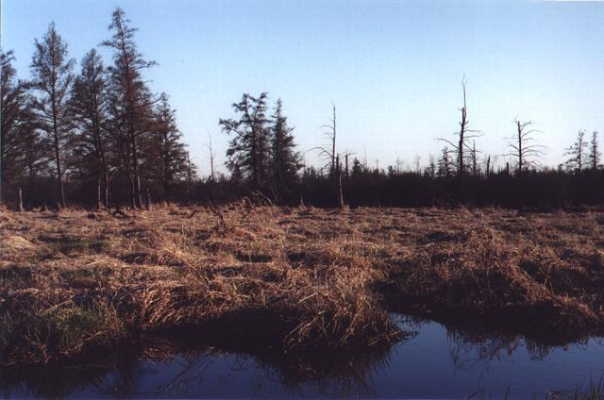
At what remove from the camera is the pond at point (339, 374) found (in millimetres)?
3705

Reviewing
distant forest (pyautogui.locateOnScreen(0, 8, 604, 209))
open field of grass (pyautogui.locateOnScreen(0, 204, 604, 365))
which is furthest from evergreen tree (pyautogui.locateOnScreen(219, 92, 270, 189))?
open field of grass (pyautogui.locateOnScreen(0, 204, 604, 365))

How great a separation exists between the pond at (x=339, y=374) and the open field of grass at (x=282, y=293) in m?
0.24

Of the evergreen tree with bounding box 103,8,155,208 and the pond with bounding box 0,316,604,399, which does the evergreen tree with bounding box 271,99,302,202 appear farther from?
the pond with bounding box 0,316,604,399

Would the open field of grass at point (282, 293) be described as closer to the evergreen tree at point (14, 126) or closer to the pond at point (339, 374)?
the pond at point (339, 374)

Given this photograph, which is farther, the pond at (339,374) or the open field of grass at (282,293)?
the open field of grass at (282,293)

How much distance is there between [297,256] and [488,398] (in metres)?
4.14

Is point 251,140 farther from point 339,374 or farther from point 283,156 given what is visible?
point 339,374

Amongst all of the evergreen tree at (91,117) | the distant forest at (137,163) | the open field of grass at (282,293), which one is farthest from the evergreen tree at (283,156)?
the open field of grass at (282,293)

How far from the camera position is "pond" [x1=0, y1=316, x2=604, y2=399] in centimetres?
371

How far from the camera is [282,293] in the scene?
4.97 metres

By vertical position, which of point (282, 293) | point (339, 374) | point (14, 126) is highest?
point (14, 126)

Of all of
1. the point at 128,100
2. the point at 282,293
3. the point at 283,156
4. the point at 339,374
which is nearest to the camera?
the point at 339,374

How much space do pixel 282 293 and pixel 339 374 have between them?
1348 mm

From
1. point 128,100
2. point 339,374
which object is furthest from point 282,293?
point 128,100
